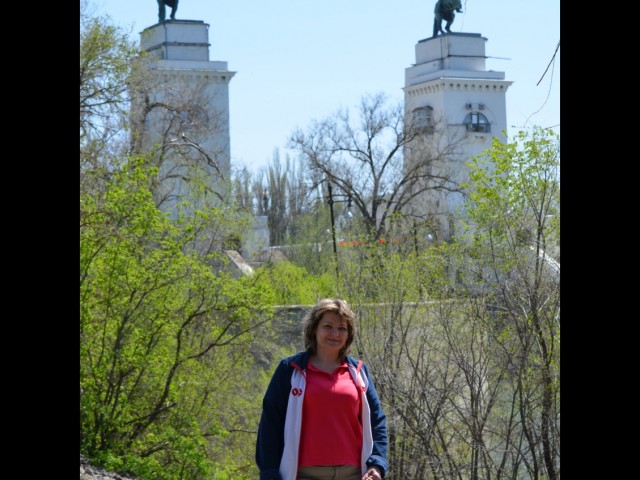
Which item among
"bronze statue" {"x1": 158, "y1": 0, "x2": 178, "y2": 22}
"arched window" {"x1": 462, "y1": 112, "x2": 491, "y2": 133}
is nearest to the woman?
"bronze statue" {"x1": 158, "y1": 0, "x2": 178, "y2": 22}

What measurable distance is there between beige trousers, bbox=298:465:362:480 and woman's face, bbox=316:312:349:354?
1.65 ft

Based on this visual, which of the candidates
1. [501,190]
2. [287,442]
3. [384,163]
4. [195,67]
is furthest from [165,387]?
[195,67]

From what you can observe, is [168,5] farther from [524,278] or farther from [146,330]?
[524,278]

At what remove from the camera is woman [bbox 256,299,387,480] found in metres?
4.61

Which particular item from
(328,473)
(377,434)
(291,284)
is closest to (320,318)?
(377,434)

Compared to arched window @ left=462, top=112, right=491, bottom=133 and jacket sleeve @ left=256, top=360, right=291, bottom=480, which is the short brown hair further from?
arched window @ left=462, top=112, right=491, bottom=133

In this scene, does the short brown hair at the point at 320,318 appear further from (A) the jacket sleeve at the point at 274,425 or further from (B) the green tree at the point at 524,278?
(B) the green tree at the point at 524,278

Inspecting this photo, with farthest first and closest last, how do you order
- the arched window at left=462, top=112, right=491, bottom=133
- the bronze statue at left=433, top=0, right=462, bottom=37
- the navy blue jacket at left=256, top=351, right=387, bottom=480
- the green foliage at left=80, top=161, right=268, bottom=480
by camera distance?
the arched window at left=462, top=112, right=491, bottom=133
the bronze statue at left=433, top=0, right=462, bottom=37
the green foliage at left=80, top=161, right=268, bottom=480
the navy blue jacket at left=256, top=351, right=387, bottom=480

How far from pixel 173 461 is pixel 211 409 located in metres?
2.78

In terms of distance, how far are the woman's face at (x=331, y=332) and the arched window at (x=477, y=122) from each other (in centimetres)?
6585

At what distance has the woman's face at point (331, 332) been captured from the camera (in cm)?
475

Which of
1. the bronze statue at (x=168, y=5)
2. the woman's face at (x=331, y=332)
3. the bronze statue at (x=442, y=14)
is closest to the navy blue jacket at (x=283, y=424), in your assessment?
the woman's face at (x=331, y=332)

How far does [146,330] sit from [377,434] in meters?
11.4
